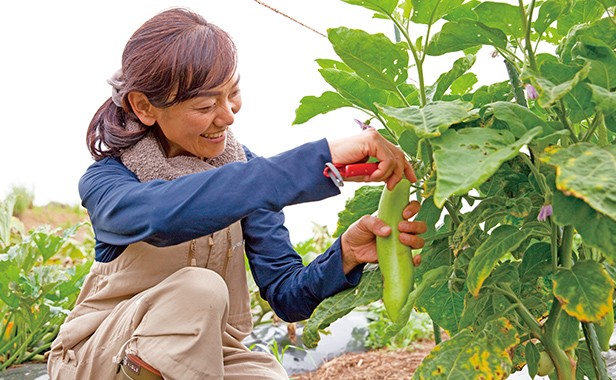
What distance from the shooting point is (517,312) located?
138cm

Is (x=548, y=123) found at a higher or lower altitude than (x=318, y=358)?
higher

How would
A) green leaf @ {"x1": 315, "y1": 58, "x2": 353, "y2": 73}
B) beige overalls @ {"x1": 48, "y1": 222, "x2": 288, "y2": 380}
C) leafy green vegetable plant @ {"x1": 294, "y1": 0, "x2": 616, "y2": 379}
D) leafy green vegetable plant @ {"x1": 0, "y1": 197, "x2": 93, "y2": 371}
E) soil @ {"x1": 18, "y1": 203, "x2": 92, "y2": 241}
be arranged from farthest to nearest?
soil @ {"x1": 18, "y1": 203, "x2": 92, "y2": 241}
leafy green vegetable plant @ {"x1": 0, "y1": 197, "x2": 93, "y2": 371}
beige overalls @ {"x1": 48, "y1": 222, "x2": 288, "y2": 380}
green leaf @ {"x1": 315, "y1": 58, "x2": 353, "y2": 73}
leafy green vegetable plant @ {"x1": 294, "y1": 0, "x2": 616, "y2": 379}

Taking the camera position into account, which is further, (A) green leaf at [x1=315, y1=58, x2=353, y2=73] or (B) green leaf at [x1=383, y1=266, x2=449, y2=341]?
(A) green leaf at [x1=315, y1=58, x2=353, y2=73]

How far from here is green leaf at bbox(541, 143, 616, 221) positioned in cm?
94

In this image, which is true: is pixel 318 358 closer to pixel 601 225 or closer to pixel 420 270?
pixel 420 270

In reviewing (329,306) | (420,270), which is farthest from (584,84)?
(329,306)

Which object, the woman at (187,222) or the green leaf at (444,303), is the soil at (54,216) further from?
the green leaf at (444,303)

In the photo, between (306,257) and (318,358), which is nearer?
(318,358)

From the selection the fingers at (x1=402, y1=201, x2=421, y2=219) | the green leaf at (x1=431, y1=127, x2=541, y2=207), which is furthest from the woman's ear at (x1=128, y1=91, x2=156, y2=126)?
the green leaf at (x1=431, y1=127, x2=541, y2=207)

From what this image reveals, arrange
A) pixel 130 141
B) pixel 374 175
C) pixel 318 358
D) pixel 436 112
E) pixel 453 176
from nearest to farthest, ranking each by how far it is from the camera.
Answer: pixel 453 176 → pixel 436 112 → pixel 374 175 → pixel 130 141 → pixel 318 358

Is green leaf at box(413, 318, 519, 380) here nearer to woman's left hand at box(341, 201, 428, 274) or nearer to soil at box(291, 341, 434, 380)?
woman's left hand at box(341, 201, 428, 274)

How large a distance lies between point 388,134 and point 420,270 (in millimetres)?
256

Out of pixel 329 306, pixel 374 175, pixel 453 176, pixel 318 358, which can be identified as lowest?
pixel 318 358

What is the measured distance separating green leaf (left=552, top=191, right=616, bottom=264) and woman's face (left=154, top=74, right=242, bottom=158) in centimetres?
89
